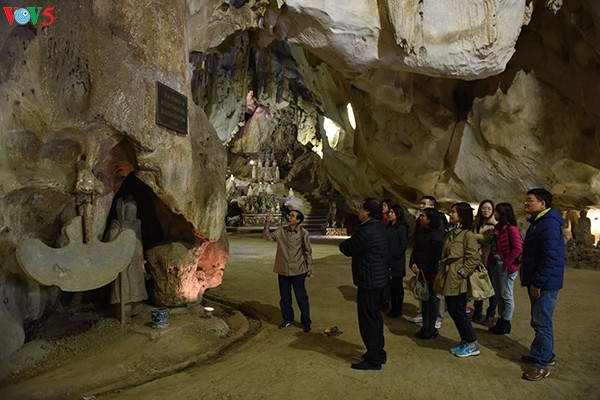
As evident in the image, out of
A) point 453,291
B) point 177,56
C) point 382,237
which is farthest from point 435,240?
point 177,56

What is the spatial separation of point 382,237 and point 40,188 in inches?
143

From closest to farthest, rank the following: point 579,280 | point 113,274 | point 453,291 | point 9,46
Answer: point 9,46 → point 453,291 → point 113,274 → point 579,280

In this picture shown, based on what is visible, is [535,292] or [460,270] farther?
[460,270]

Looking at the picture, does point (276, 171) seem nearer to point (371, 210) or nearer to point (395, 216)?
point (395, 216)

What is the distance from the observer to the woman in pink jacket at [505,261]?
4.91m

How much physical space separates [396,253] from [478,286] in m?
1.66

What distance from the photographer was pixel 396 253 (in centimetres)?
578

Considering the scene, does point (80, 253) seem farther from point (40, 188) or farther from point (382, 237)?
point (382, 237)

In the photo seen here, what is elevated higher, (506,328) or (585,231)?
(585,231)

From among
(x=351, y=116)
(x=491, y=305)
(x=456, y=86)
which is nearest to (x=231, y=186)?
(x=351, y=116)

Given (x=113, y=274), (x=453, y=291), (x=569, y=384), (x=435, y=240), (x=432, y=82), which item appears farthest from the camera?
(x=432, y=82)

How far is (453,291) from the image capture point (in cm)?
425

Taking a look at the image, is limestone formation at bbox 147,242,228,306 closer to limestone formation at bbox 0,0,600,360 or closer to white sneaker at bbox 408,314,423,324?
limestone formation at bbox 0,0,600,360

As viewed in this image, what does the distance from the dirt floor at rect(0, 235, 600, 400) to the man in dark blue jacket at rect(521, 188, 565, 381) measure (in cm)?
24
